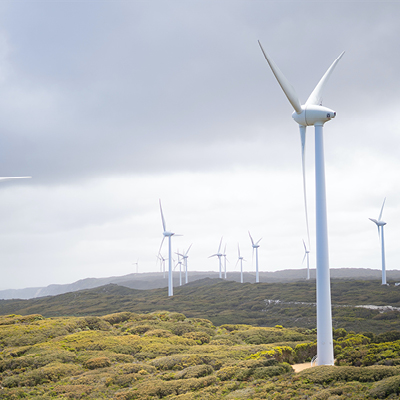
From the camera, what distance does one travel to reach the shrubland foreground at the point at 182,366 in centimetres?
1767

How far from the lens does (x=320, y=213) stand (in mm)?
20453

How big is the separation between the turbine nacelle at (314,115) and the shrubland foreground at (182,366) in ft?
42.0

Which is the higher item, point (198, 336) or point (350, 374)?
point (350, 374)

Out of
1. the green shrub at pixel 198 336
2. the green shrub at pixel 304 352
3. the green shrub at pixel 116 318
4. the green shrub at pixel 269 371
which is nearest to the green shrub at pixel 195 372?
the green shrub at pixel 269 371

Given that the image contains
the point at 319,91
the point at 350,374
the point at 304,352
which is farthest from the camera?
the point at 304,352

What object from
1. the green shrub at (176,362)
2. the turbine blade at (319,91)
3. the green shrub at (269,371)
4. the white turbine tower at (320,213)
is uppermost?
Result: the turbine blade at (319,91)

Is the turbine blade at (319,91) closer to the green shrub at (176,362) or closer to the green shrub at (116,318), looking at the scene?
the green shrub at (176,362)

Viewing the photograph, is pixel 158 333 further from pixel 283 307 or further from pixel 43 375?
pixel 283 307

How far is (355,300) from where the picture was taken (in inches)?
2689

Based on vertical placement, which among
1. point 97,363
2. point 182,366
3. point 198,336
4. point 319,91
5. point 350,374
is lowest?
point 198,336

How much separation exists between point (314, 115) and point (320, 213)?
18.0 ft

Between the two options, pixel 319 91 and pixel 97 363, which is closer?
pixel 319 91

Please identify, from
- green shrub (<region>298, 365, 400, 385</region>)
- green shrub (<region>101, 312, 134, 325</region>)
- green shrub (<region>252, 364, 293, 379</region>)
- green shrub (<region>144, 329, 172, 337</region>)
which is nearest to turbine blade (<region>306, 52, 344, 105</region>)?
green shrub (<region>298, 365, 400, 385</region>)

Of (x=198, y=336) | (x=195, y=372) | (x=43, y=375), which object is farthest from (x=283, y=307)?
(x=43, y=375)
